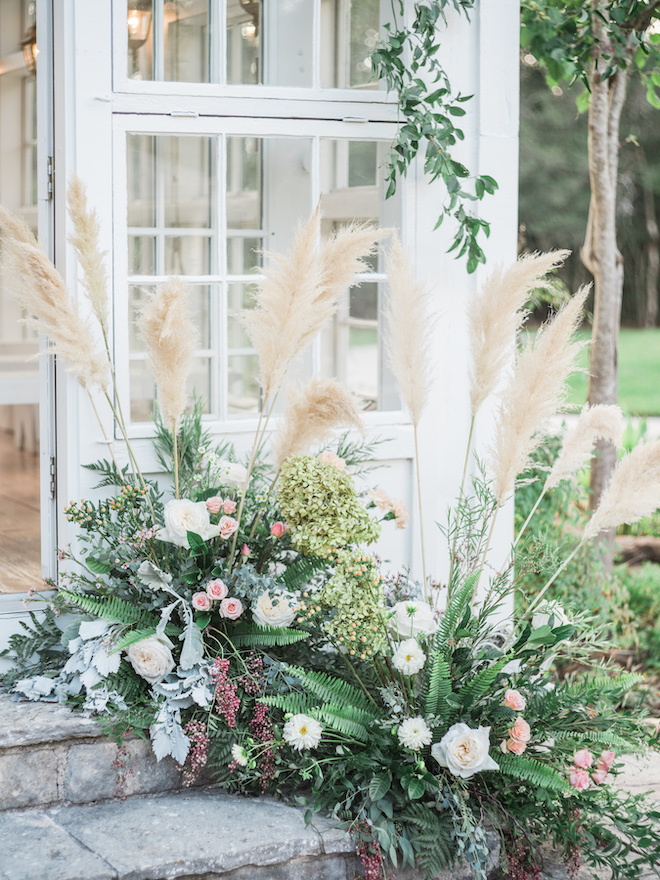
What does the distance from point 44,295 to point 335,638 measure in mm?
1110

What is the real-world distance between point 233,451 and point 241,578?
535 mm

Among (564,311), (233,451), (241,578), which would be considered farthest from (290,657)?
(564,311)

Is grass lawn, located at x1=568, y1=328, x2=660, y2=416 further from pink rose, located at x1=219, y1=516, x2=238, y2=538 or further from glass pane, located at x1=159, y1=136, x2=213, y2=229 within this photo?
pink rose, located at x1=219, y1=516, x2=238, y2=538

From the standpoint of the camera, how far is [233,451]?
3.00 m

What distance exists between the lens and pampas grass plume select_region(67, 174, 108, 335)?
7.97 ft

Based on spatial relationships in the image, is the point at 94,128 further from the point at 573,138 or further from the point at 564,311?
the point at 573,138

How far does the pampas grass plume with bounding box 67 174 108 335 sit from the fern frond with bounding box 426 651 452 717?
3.88ft

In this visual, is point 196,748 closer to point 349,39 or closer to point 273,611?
point 273,611

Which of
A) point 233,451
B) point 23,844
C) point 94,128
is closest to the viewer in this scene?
point 23,844

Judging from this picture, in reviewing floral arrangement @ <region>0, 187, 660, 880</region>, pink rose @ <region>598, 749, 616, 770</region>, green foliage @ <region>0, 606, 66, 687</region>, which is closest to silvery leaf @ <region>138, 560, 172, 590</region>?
floral arrangement @ <region>0, 187, 660, 880</region>

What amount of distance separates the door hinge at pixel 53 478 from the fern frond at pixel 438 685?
122cm

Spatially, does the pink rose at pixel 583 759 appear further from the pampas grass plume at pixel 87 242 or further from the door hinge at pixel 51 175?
the door hinge at pixel 51 175

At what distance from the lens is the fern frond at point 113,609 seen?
98.9 inches

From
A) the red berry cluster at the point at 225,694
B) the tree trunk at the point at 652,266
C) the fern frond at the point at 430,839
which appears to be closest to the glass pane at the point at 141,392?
the red berry cluster at the point at 225,694
